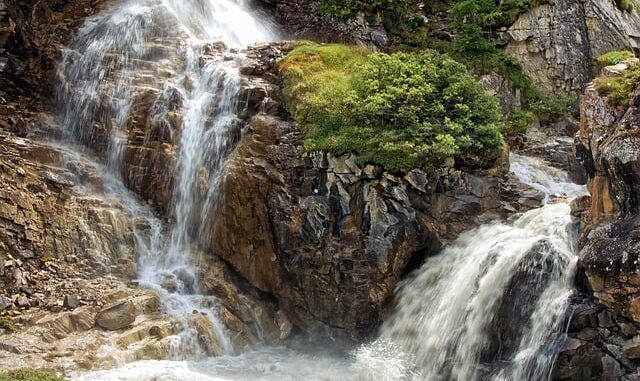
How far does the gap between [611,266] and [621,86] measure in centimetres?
357

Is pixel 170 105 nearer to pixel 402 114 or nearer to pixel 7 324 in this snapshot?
pixel 402 114

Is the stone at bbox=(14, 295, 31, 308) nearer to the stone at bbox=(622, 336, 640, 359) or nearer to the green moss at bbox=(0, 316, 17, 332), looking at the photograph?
the green moss at bbox=(0, 316, 17, 332)

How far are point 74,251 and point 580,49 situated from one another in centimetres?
1741

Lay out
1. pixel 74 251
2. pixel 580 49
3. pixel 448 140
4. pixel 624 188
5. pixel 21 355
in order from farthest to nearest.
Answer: pixel 580 49
pixel 74 251
pixel 448 140
pixel 21 355
pixel 624 188

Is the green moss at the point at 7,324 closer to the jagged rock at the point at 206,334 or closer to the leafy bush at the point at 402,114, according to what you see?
the jagged rock at the point at 206,334

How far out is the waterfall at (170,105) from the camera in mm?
15677

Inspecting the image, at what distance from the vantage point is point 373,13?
902 inches

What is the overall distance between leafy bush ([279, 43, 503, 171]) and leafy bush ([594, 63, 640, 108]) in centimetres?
316

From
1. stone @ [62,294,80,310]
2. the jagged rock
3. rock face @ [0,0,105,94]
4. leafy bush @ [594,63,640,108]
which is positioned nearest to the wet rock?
stone @ [62,294,80,310]

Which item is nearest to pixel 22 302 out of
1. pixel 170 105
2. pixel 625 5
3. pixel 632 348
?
pixel 170 105

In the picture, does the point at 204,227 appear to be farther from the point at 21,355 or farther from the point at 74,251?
the point at 21,355

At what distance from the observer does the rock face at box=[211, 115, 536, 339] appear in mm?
13797

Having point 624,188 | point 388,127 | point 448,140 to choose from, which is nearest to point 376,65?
point 388,127

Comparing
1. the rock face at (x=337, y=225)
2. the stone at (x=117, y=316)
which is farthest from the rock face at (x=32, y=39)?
the stone at (x=117, y=316)
